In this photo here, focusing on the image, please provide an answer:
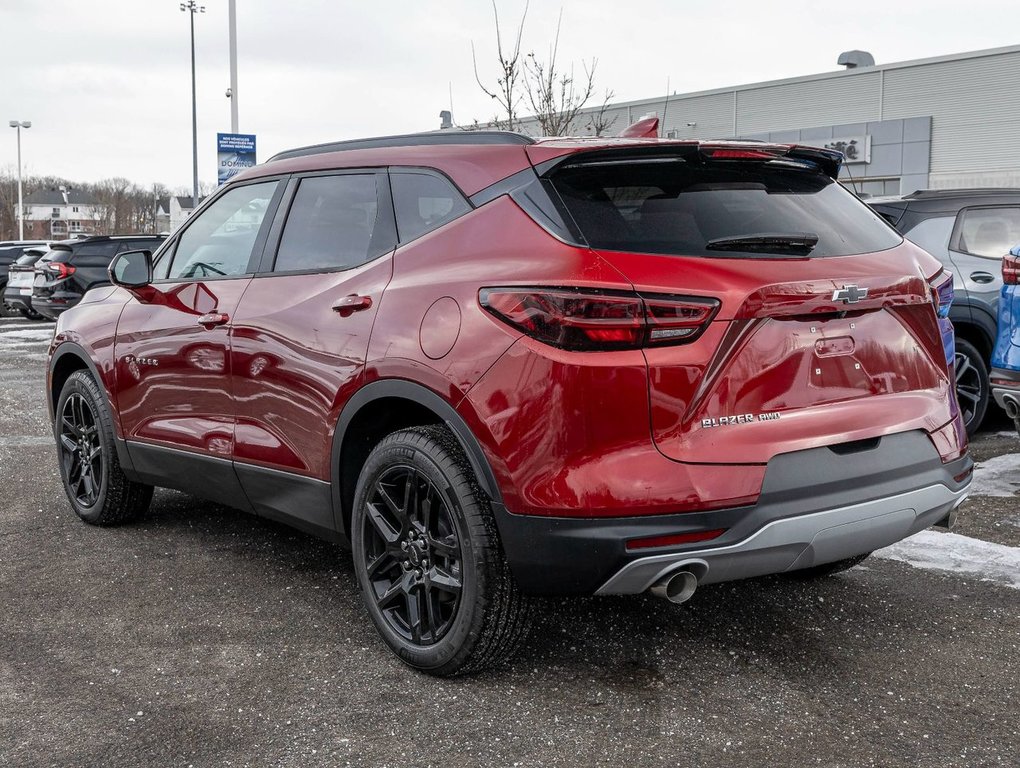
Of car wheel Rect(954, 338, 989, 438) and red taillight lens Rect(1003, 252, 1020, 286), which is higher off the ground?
red taillight lens Rect(1003, 252, 1020, 286)

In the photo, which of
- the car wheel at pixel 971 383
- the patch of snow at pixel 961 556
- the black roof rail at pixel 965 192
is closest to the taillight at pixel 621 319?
the patch of snow at pixel 961 556

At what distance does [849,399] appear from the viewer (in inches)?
129

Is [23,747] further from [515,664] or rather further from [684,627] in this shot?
[684,627]

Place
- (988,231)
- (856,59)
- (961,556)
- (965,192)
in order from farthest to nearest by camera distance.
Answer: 1. (856,59)
2. (965,192)
3. (988,231)
4. (961,556)

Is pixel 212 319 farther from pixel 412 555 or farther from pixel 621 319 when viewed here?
pixel 621 319

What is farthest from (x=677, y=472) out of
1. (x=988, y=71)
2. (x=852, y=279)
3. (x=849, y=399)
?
(x=988, y=71)

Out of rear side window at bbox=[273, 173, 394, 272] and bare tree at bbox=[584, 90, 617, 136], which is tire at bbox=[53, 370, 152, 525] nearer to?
rear side window at bbox=[273, 173, 394, 272]

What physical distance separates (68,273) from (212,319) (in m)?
15.5

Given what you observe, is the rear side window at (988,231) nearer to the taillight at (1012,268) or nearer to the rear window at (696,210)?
the taillight at (1012,268)

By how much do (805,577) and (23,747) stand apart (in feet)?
9.61

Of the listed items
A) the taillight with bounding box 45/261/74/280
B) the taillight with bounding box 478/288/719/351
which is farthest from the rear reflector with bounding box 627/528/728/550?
the taillight with bounding box 45/261/74/280

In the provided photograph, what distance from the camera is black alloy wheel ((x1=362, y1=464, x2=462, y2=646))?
348 centimetres

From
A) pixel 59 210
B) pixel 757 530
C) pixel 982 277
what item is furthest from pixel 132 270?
pixel 59 210

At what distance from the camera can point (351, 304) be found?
12.3 ft
